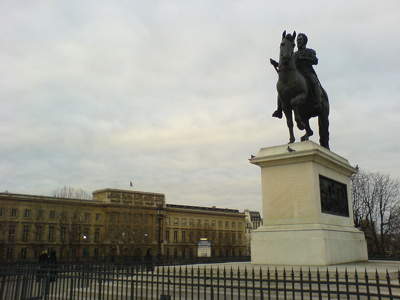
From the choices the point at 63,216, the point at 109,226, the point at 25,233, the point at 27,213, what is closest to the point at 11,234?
the point at 25,233

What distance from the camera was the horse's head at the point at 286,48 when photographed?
36.1 feet

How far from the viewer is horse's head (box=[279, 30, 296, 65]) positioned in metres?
11.0

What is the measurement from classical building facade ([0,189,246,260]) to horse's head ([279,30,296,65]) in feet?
128

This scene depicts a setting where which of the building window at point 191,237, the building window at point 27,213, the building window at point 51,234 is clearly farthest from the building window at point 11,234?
the building window at point 191,237

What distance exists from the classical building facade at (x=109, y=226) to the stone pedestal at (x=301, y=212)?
3714 centimetres

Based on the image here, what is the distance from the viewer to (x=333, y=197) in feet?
38.0

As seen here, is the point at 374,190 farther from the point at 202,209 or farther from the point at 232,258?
the point at 202,209

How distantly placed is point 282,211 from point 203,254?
28903 millimetres

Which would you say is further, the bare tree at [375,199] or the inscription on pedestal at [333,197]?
the bare tree at [375,199]

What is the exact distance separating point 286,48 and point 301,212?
4.92 m

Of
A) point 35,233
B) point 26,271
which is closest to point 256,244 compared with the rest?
point 26,271

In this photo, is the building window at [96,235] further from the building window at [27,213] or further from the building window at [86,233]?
the building window at [27,213]

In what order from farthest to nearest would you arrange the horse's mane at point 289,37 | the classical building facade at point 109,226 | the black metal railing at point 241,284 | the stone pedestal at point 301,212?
the classical building facade at point 109,226 → the horse's mane at point 289,37 → the stone pedestal at point 301,212 → the black metal railing at point 241,284

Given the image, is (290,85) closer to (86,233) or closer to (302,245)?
(302,245)
